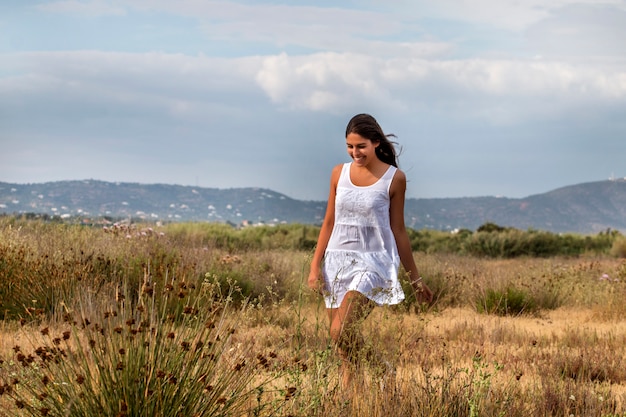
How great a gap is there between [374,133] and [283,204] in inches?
3307

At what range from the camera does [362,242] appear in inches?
212

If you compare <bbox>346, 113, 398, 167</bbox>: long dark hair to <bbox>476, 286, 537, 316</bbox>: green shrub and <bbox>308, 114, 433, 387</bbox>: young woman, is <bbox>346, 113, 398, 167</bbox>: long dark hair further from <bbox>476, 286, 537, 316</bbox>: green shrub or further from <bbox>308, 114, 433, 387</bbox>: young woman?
<bbox>476, 286, 537, 316</bbox>: green shrub

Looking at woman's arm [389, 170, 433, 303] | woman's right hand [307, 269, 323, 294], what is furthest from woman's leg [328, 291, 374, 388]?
woman's arm [389, 170, 433, 303]

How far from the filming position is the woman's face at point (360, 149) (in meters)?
5.45

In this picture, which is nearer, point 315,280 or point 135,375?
point 135,375

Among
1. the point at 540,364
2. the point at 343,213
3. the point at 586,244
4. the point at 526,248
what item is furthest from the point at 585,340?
the point at 586,244

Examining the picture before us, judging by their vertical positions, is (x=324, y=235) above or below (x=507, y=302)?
above

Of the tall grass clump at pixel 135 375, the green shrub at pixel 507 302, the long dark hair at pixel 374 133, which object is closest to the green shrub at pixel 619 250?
the green shrub at pixel 507 302

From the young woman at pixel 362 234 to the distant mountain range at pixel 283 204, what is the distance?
55985 millimetres

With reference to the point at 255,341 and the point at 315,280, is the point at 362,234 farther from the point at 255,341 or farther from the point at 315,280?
the point at 255,341

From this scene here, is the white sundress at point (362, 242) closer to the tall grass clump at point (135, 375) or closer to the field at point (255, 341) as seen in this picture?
the field at point (255, 341)

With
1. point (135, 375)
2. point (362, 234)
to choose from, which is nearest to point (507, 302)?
point (362, 234)

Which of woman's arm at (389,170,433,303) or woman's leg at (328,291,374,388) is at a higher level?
woman's arm at (389,170,433,303)

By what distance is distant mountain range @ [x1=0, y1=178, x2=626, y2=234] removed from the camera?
76537mm
